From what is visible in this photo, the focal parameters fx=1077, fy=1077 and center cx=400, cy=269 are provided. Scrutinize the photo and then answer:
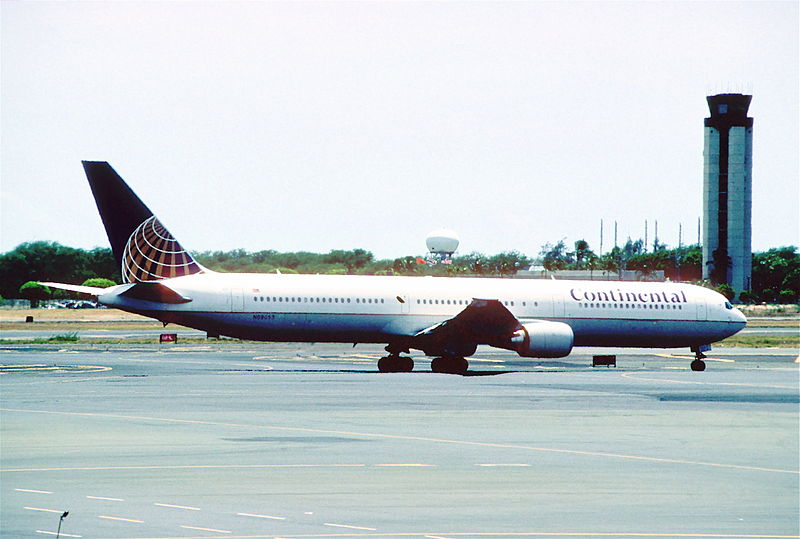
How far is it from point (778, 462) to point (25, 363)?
3301 centimetres

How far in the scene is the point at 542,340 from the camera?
41.3 meters

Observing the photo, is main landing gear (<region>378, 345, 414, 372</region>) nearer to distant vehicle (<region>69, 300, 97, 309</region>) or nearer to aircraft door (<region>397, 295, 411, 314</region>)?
aircraft door (<region>397, 295, 411, 314</region>)

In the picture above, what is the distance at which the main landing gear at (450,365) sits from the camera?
137ft

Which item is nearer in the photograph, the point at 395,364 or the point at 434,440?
the point at 434,440

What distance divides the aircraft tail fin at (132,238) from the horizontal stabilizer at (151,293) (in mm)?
1465

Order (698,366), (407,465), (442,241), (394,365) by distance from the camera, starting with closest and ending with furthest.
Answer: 1. (407,465)
2. (394,365)
3. (698,366)
4. (442,241)

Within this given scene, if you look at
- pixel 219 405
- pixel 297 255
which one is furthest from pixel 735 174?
pixel 219 405

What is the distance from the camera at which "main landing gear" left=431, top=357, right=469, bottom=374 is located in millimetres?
41691

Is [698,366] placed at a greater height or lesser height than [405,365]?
greater

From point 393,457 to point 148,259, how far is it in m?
24.5

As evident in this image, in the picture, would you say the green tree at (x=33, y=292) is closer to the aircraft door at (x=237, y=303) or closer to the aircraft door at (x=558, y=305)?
the aircraft door at (x=237, y=303)

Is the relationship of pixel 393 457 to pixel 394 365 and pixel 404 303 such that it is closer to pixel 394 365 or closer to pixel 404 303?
pixel 394 365

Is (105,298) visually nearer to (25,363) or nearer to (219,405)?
(25,363)

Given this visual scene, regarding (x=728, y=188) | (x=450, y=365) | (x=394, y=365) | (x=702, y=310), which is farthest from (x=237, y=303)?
(x=728, y=188)
